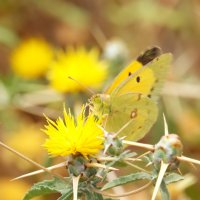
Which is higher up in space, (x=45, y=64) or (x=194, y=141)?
(x=45, y=64)

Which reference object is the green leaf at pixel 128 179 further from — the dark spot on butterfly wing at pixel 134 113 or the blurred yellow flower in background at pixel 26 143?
the blurred yellow flower in background at pixel 26 143

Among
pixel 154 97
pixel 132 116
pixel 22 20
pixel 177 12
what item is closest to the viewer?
pixel 132 116

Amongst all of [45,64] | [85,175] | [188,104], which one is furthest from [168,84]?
[85,175]

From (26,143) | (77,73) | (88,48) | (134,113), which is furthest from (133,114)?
(88,48)

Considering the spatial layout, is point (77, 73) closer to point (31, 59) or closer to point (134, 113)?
point (31, 59)

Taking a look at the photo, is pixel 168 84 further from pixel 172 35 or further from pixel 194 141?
pixel 172 35

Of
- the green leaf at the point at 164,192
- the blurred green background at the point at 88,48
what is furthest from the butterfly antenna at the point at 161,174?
the blurred green background at the point at 88,48
